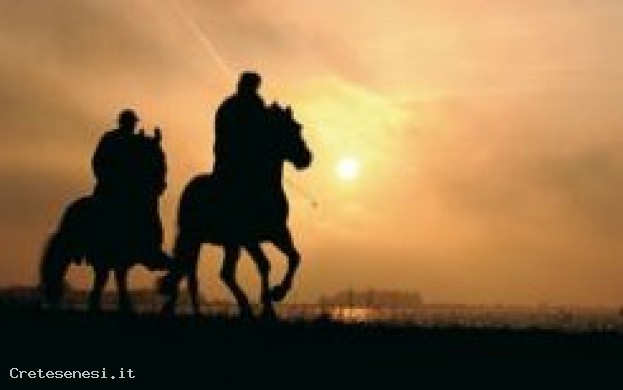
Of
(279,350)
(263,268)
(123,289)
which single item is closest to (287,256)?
(263,268)

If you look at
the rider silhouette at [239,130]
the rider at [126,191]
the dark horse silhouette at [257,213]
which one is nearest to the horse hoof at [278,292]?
the dark horse silhouette at [257,213]

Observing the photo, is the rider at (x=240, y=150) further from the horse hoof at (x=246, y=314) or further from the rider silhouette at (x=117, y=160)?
the rider silhouette at (x=117, y=160)

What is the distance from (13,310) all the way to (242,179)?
4157 mm

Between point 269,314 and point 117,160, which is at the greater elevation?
point 117,160

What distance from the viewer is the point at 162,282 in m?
21.6

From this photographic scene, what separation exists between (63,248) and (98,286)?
3.68 feet

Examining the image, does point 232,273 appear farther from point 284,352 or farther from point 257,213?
point 284,352

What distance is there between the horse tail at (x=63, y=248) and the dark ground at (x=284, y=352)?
6471 millimetres

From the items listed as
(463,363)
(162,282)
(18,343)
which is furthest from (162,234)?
→ (463,363)

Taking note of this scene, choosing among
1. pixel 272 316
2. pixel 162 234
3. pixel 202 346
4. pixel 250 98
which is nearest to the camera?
pixel 202 346

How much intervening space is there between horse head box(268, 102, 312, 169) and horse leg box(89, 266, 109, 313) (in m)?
4.10

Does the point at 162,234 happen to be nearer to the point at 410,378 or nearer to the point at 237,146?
the point at 237,146

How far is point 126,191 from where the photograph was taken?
2202 centimetres

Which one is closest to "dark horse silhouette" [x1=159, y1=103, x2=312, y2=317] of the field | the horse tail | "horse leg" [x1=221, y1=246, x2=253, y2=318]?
"horse leg" [x1=221, y1=246, x2=253, y2=318]
